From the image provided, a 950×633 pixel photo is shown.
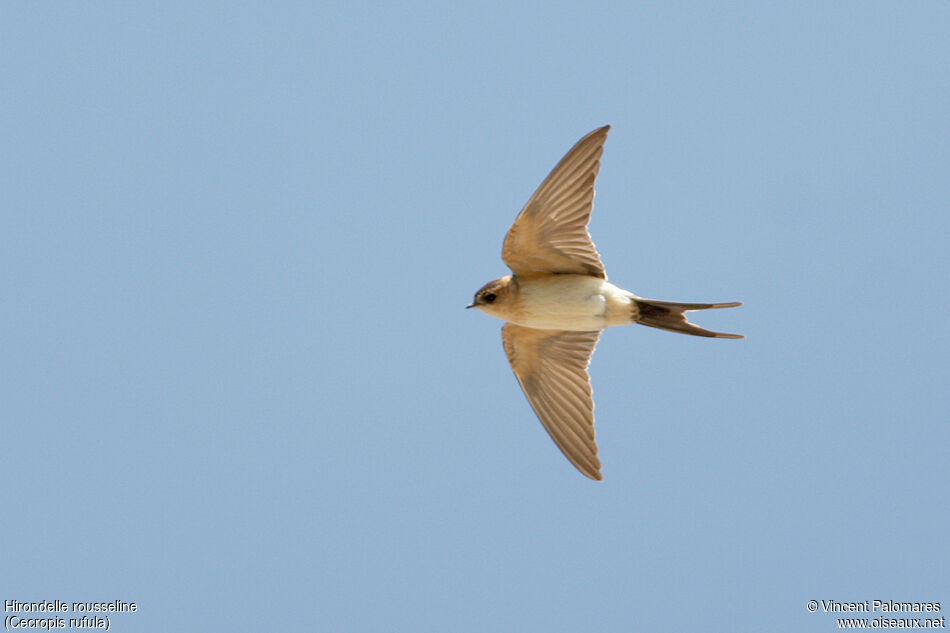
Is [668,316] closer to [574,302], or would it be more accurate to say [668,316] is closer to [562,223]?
[574,302]

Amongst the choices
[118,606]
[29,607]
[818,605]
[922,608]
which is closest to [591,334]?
[818,605]

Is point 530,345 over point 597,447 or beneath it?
over

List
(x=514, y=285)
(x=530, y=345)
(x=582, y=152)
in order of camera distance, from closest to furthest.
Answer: (x=582, y=152)
(x=514, y=285)
(x=530, y=345)

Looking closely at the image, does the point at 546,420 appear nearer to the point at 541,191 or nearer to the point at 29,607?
the point at 541,191

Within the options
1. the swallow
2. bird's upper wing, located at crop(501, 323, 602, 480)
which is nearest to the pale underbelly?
the swallow

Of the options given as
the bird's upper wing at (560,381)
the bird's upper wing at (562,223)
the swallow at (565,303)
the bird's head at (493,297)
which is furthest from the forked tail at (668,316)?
the bird's head at (493,297)

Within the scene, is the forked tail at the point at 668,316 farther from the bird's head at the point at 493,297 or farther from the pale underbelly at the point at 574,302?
the bird's head at the point at 493,297
